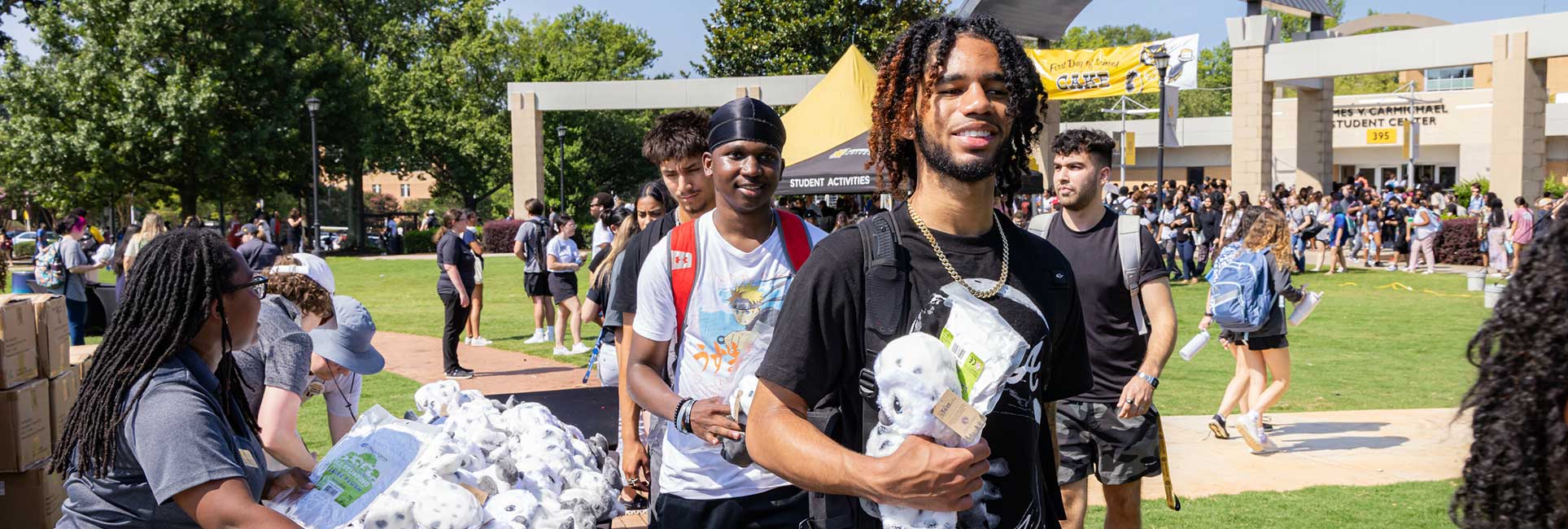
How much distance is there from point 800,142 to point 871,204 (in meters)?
6.05

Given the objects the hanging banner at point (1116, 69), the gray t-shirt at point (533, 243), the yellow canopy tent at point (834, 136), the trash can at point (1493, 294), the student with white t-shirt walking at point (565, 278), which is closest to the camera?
the trash can at point (1493, 294)

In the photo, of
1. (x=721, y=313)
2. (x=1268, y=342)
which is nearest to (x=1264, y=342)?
(x=1268, y=342)

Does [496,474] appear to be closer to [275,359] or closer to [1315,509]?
[275,359]

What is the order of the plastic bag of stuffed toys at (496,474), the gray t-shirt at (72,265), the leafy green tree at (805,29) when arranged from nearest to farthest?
the plastic bag of stuffed toys at (496,474), the gray t-shirt at (72,265), the leafy green tree at (805,29)

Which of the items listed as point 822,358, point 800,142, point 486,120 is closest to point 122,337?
point 822,358

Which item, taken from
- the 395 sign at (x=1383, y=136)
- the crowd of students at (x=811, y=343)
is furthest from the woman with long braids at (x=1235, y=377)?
the 395 sign at (x=1383, y=136)

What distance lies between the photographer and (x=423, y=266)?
3111cm

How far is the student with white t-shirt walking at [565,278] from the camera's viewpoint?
40.5 feet

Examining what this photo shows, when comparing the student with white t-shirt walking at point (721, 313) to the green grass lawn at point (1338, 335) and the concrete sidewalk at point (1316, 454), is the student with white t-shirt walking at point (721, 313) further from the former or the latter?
the green grass lawn at point (1338, 335)

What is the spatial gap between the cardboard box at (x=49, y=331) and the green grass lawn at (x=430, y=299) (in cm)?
717

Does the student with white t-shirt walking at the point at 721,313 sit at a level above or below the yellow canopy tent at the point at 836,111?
below

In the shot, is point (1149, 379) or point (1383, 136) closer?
point (1149, 379)

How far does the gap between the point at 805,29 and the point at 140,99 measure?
71.5 feet

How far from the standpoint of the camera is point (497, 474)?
164 inches
